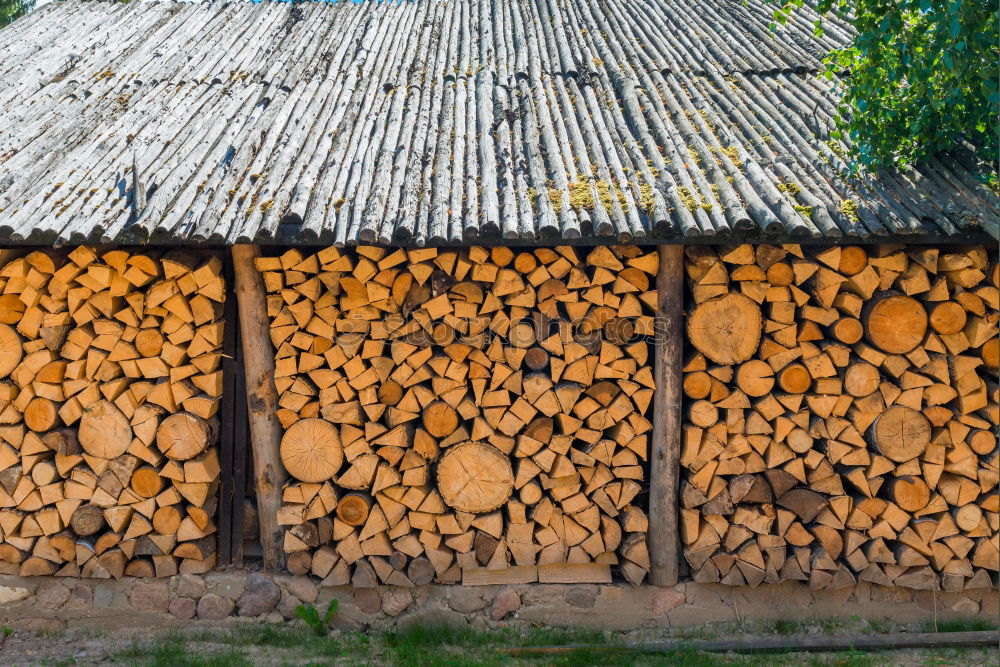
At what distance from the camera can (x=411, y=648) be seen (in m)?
4.41

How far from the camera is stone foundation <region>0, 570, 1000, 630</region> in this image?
4754 mm

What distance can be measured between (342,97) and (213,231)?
7.18 feet

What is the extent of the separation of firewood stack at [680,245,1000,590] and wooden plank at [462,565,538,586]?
1.01 meters

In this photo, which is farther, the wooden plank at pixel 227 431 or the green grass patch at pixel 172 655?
the wooden plank at pixel 227 431

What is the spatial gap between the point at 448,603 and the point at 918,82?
4336 millimetres

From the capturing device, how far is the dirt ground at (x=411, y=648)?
14.1 ft

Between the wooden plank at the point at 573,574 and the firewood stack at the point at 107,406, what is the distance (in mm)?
2179

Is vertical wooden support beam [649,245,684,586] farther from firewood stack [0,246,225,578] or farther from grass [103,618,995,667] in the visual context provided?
firewood stack [0,246,225,578]

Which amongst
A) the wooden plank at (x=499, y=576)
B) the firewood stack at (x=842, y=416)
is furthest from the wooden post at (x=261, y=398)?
the firewood stack at (x=842, y=416)

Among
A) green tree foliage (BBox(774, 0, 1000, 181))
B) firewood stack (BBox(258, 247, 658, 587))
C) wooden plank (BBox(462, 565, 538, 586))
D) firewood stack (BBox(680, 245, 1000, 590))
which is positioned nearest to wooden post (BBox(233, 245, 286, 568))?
firewood stack (BBox(258, 247, 658, 587))

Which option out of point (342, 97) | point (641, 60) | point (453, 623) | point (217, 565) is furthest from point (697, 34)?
point (217, 565)

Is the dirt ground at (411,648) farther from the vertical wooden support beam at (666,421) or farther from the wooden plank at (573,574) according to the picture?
the vertical wooden support beam at (666,421)

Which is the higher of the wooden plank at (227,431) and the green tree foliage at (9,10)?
the green tree foliage at (9,10)

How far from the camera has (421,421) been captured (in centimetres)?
469
